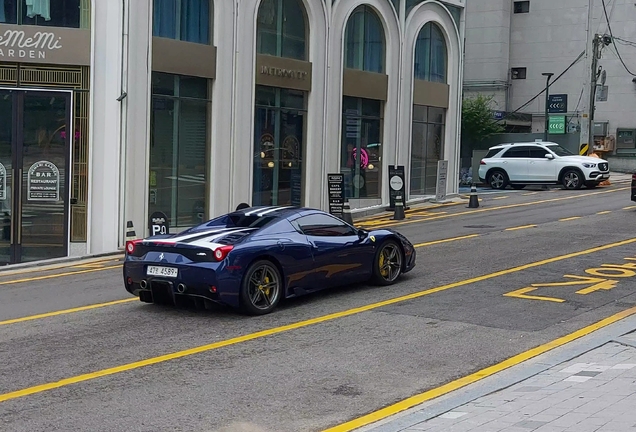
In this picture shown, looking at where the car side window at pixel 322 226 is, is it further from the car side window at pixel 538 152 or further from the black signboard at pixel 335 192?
the car side window at pixel 538 152

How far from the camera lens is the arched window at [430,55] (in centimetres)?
2986

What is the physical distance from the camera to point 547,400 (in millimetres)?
7281

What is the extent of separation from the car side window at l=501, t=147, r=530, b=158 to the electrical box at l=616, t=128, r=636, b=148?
57.2 ft

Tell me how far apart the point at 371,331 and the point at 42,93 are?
37.4 feet

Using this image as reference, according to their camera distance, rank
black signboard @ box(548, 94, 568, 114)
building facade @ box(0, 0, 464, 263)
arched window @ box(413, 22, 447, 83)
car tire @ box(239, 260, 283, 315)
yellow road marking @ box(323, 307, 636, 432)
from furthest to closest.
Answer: black signboard @ box(548, 94, 568, 114), arched window @ box(413, 22, 447, 83), building facade @ box(0, 0, 464, 263), car tire @ box(239, 260, 283, 315), yellow road marking @ box(323, 307, 636, 432)

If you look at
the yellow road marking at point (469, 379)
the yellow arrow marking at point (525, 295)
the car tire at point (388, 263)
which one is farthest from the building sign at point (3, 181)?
the yellow road marking at point (469, 379)

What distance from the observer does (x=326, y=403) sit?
7.62 meters

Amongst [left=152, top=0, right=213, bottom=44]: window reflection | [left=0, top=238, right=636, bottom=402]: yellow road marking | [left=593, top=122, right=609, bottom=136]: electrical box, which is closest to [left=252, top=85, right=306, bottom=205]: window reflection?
[left=152, top=0, right=213, bottom=44]: window reflection

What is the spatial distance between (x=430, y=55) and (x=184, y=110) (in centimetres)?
1214

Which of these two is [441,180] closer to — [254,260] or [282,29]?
[282,29]

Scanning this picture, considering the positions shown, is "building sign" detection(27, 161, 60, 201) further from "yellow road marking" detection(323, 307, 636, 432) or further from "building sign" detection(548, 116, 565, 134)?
"building sign" detection(548, 116, 565, 134)

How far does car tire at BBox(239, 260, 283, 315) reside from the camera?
10.9 meters

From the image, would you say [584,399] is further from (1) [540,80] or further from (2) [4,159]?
(1) [540,80]

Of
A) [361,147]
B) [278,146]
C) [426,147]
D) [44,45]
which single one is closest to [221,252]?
[44,45]
